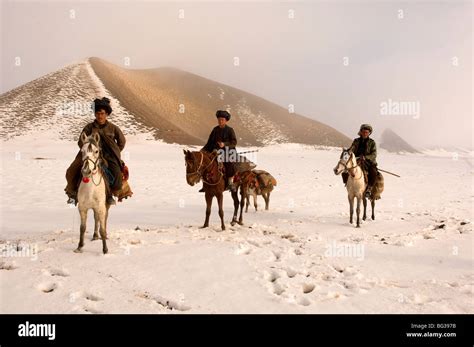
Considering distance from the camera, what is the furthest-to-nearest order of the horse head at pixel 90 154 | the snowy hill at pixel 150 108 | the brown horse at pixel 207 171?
the snowy hill at pixel 150 108 → the brown horse at pixel 207 171 → the horse head at pixel 90 154

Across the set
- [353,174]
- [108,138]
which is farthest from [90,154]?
[353,174]

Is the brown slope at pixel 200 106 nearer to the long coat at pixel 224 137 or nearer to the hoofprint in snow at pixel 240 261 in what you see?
the hoofprint in snow at pixel 240 261

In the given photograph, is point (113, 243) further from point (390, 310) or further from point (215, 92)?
point (215, 92)

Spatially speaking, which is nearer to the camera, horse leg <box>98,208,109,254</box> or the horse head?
the horse head

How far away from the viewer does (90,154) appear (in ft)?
23.6

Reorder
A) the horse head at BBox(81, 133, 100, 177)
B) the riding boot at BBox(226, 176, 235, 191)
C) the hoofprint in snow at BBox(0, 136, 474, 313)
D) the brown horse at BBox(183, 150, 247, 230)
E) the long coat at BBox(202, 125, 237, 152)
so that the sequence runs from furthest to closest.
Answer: the long coat at BBox(202, 125, 237, 152)
the riding boot at BBox(226, 176, 235, 191)
the brown horse at BBox(183, 150, 247, 230)
the horse head at BBox(81, 133, 100, 177)
the hoofprint in snow at BBox(0, 136, 474, 313)

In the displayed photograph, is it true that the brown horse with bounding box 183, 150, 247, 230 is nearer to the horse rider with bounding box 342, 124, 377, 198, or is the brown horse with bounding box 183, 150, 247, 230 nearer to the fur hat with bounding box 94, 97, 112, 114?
the fur hat with bounding box 94, 97, 112, 114

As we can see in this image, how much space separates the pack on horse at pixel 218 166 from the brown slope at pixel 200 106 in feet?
235

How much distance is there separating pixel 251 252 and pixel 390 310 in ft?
11.9

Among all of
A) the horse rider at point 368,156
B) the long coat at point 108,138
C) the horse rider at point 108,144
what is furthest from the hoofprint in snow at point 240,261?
the long coat at point 108,138

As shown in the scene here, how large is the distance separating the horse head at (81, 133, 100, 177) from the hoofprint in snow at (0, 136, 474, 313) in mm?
1955

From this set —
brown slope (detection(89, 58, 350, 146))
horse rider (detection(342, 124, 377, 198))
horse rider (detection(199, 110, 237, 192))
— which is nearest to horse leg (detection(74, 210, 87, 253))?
horse rider (detection(199, 110, 237, 192))

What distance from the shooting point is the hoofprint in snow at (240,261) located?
5.65m

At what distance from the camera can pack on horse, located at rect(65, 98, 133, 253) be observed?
7336 mm
